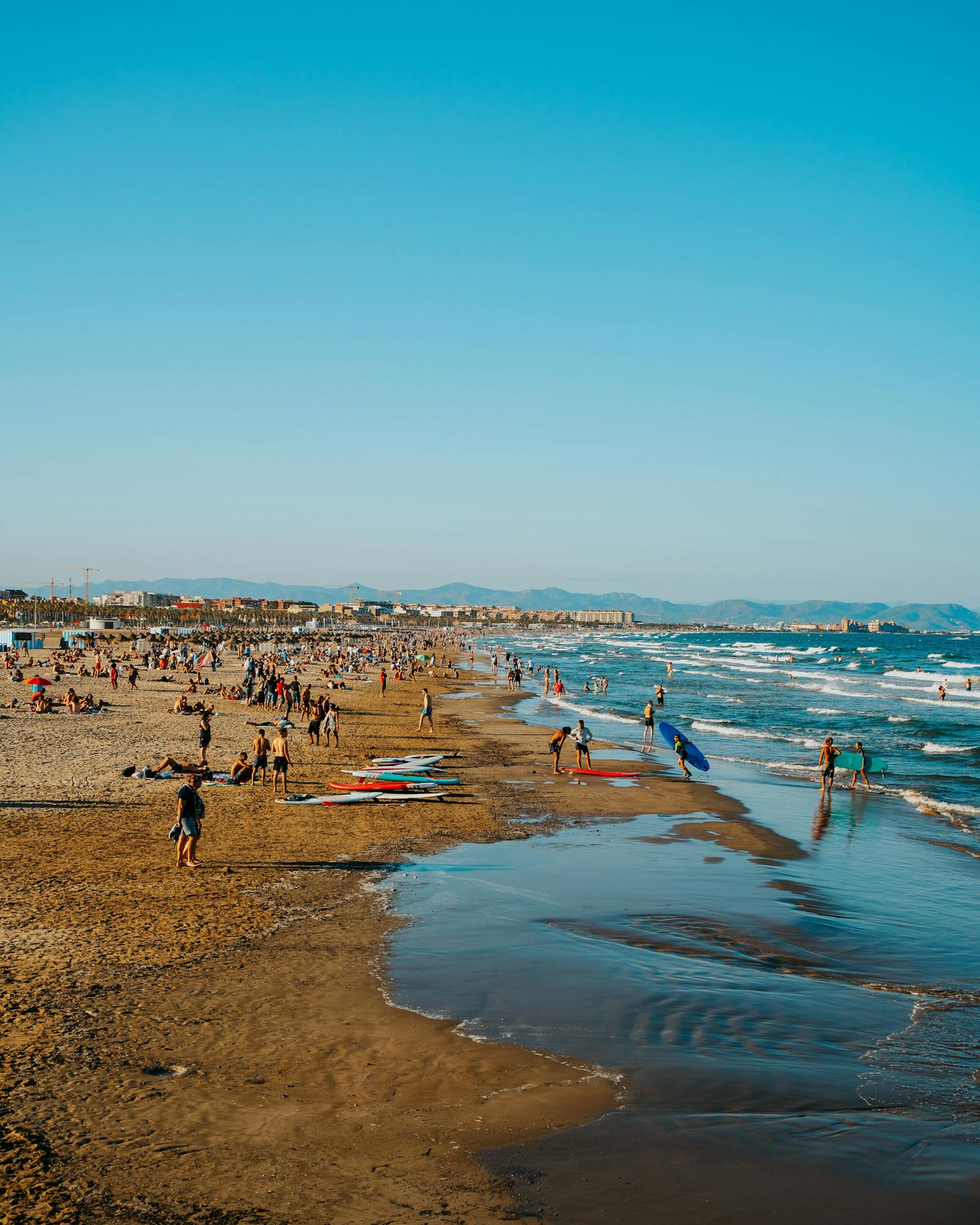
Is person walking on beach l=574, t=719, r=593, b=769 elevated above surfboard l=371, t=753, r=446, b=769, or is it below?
above

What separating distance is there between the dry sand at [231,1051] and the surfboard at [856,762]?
1264 cm

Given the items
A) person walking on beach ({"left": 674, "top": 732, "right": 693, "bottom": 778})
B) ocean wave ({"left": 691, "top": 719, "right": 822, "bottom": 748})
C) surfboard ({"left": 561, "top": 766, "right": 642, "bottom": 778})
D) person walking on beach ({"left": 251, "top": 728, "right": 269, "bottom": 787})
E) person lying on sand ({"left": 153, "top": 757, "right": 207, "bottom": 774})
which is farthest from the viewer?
ocean wave ({"left": 691, "top": 719, "right": 822, "bottom": 748})

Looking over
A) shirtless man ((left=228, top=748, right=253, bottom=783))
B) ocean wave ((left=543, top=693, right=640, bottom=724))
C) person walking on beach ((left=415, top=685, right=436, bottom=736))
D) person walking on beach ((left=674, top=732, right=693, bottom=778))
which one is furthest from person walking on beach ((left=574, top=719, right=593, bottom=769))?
ocean wave ((left=543, top=693, right=640, bottom=724))

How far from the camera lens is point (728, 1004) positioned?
8.52 meters

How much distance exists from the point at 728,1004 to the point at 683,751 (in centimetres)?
1468

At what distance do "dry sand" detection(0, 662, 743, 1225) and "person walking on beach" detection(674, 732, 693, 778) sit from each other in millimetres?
8732

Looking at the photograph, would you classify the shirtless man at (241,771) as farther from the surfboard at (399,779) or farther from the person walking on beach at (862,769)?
the person walking on beach at (862,769)

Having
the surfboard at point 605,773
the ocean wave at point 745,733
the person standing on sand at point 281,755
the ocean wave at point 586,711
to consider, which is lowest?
the ocean wave at point 586,711

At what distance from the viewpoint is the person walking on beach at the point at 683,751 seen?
75.3 feet

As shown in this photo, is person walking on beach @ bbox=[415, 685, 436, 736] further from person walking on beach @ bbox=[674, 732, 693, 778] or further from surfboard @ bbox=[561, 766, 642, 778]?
person walking on beach @ bbox=[674, 732, 693, 778]

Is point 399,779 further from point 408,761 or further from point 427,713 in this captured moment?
point 427,713

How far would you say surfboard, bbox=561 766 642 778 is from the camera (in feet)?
75.9

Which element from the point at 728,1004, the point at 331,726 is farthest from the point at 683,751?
the point at 728,1004

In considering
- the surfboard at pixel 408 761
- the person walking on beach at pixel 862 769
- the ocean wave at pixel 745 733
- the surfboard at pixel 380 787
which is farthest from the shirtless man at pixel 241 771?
the ocean wave at pixel 745 733
